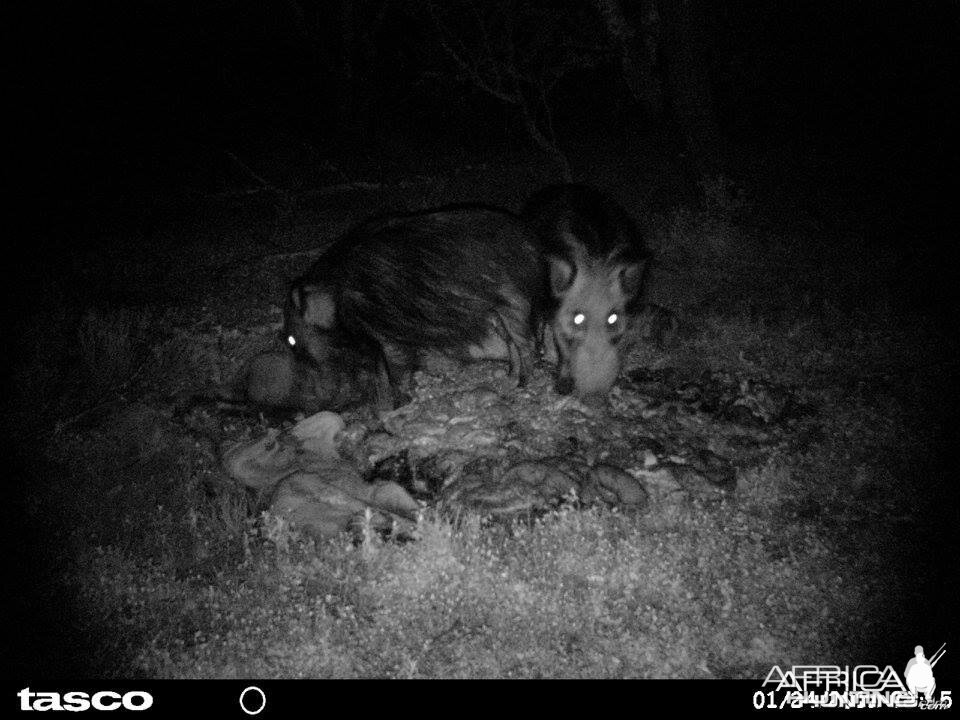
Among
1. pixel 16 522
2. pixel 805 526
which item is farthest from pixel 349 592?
pixel 805 526

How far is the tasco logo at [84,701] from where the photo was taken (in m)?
3.01

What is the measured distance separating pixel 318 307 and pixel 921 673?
168 inches

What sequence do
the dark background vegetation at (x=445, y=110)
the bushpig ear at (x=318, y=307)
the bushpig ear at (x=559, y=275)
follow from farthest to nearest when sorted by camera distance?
the dark background vegetation at (x=445, y=110)
the bushpig ear at (x=559, y=275)
the bushpig ear at (x=318, y=307)

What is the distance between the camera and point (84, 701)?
10.0 feet

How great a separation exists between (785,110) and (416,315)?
13270 mm

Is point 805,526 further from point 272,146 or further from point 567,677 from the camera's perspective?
point 272,146

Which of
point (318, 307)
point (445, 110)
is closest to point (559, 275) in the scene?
point (318, 307)

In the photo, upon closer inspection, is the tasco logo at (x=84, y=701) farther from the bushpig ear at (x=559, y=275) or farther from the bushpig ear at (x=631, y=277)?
the bushpig ear at (x=631, y=277)

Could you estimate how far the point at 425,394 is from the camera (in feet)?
19.2

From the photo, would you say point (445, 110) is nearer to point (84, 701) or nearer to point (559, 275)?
point (559, 275)

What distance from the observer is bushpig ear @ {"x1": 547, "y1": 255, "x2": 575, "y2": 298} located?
216 inches

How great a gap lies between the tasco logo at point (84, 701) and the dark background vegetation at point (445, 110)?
13.8ft

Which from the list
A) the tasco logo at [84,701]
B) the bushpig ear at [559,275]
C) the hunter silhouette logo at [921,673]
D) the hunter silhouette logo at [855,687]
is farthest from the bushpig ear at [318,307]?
the hunter silhouette logo at [921,673]

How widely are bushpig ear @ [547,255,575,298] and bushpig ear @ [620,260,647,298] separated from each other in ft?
1.29
